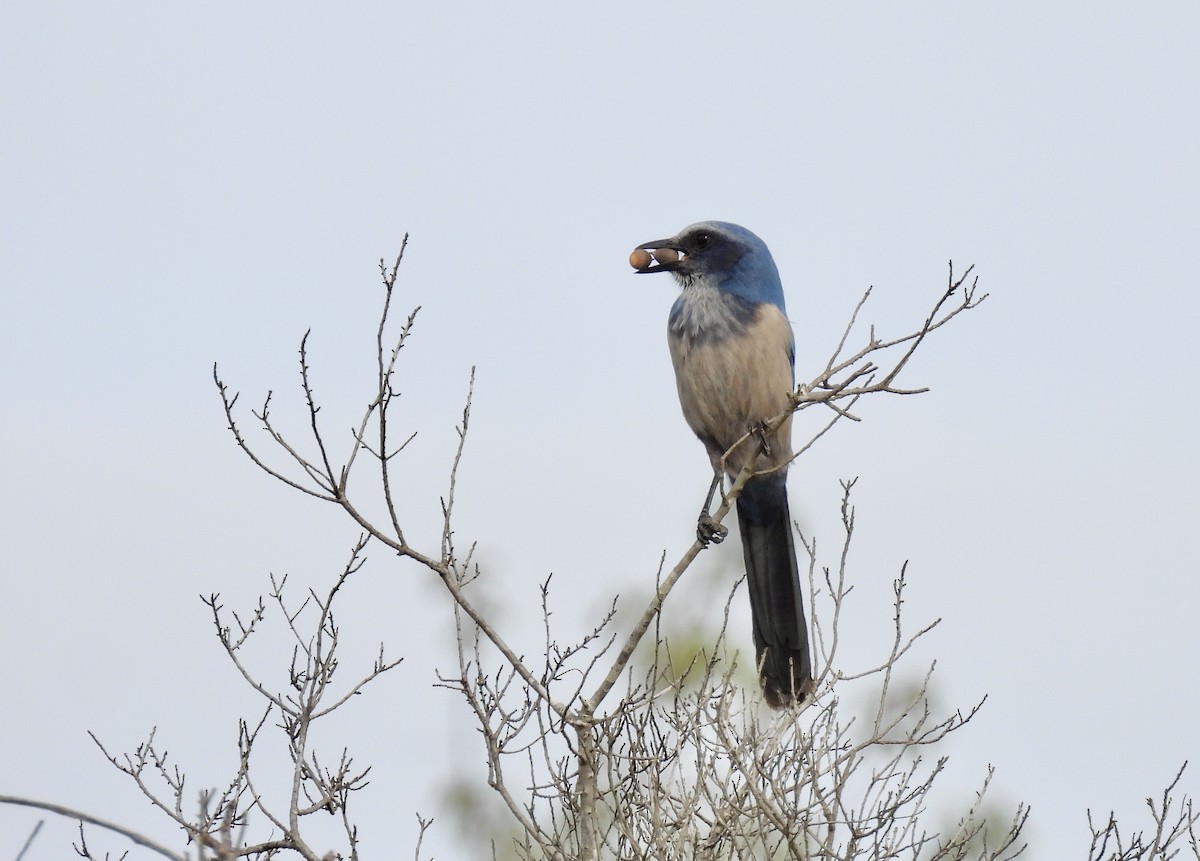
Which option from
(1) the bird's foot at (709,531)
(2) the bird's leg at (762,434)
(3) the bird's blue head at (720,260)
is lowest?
(1) the bird's foot at (709,531)

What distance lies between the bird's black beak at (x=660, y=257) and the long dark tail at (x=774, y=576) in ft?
3.64

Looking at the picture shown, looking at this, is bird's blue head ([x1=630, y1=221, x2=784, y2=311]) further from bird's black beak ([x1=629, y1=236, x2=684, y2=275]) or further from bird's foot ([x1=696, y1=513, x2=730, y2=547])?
bird's foot ([x1=696, y1=513, x2=730, y2=547])

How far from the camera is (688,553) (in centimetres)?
449

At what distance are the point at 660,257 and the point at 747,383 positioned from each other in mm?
857

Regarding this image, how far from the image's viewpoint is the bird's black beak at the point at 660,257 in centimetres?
648

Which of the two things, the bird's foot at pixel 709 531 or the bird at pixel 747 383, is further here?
the bird at pixel 747 383

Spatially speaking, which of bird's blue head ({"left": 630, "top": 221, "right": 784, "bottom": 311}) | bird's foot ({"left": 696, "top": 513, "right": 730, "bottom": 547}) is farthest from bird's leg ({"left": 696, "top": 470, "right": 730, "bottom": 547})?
bird's blue head ({"left": 630, "top": 221, "right": 784, "bottom": 311})

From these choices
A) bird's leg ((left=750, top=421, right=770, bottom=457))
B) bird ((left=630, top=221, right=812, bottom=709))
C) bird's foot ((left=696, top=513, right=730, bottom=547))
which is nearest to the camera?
bird's leg ((left=750, top=421, right=770, bottom=457))

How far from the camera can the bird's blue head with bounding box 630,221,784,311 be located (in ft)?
20.8

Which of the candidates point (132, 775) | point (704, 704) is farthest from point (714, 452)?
point (132, 775)

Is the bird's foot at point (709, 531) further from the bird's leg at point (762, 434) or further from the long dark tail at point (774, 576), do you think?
the long dark tail at point (774, 576)

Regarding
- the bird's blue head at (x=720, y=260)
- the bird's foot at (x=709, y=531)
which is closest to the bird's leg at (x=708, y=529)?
the bird's foot at (x=709, y=531)

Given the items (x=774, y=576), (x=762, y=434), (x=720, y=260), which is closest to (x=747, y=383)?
(x=762, y=434)

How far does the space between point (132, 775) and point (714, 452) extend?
293 cm
